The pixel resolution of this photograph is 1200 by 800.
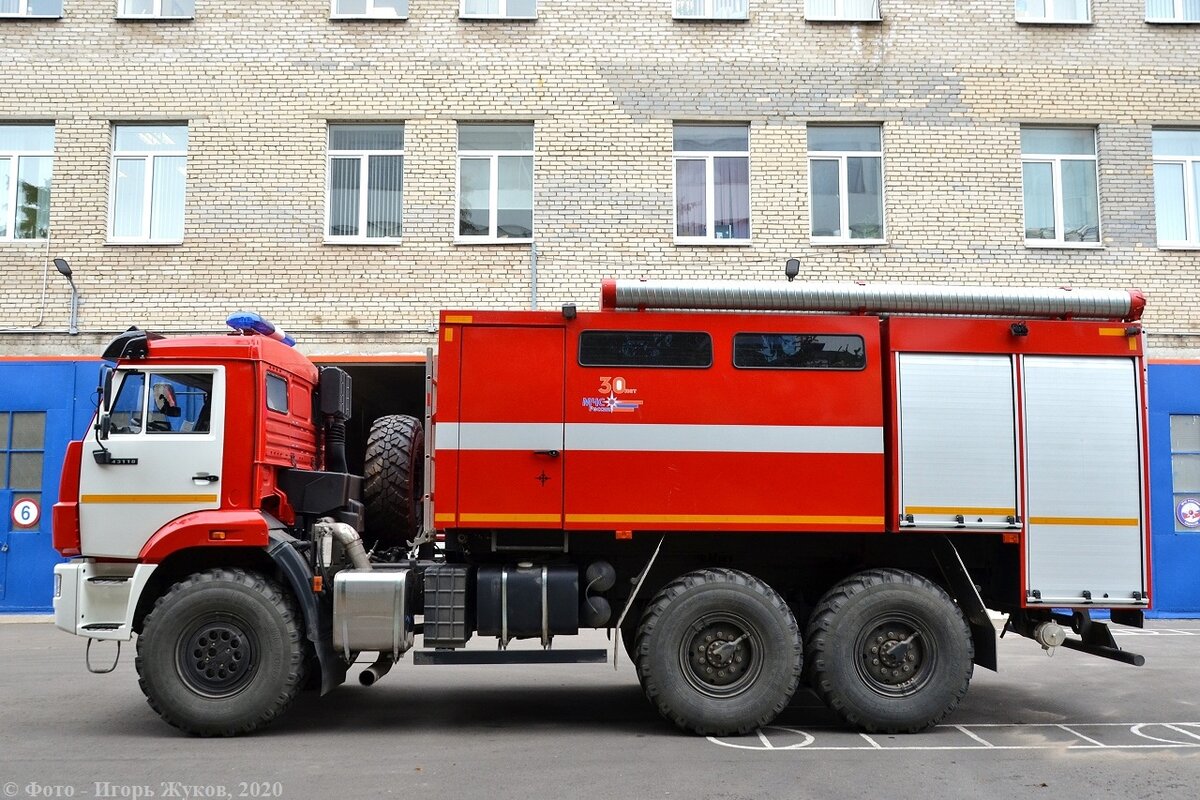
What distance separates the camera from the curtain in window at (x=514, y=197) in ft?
48.4

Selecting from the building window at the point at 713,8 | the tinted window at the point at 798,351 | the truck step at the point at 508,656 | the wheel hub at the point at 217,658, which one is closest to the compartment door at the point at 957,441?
the tinted window at the point at 798,351

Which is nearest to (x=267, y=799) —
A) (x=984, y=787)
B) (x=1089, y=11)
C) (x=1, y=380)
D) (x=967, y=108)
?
(x=984, y=787)

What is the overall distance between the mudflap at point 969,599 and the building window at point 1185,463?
29.0 feet

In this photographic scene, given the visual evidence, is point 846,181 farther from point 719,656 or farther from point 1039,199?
point 719,656

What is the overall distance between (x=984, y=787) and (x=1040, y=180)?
38.4 ft

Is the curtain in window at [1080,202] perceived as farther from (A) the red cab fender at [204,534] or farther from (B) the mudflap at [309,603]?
(A) the red cab fender at [204,534]

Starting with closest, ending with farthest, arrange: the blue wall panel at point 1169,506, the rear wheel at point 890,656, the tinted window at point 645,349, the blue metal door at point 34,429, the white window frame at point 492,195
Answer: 1. the rear wheel at point 890,656
2. the tinted window at point 645,349
3. the blue metal door at point 34,429
4. the blue wall panel at point 1169,506
5. the white window frame at point 492,195

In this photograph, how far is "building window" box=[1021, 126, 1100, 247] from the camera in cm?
1498

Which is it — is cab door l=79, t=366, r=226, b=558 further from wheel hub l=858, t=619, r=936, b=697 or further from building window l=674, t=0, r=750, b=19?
building window l=674, t=0, r=750, b=19

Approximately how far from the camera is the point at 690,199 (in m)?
14.9

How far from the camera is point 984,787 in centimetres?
604

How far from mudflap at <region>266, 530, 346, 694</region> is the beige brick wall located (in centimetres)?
731

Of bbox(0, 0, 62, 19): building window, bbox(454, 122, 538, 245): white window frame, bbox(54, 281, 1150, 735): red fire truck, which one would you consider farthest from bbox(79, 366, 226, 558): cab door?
bbox(0, 0, 62, 19): building window

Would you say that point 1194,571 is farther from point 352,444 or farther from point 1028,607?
point 352,444
